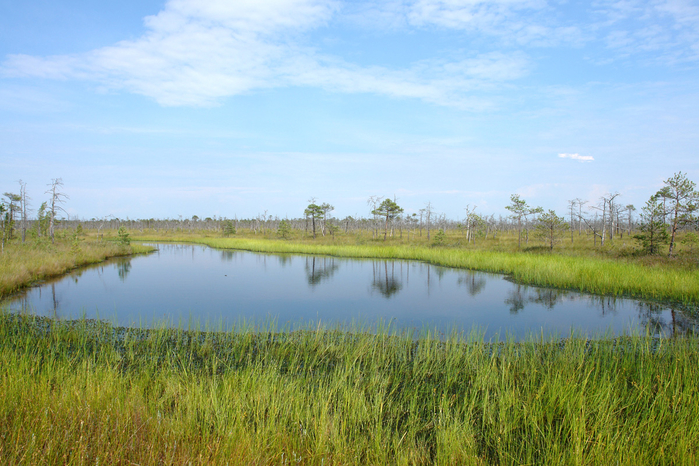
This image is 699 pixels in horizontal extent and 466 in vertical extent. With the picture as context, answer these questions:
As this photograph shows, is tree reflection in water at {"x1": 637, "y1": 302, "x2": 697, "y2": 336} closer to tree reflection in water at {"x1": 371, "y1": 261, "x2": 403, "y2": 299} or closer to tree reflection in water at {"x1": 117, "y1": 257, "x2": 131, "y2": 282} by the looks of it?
tree reflection in water at {"x1": 371, "y1": 261, "x2": 403, "y2": 299}

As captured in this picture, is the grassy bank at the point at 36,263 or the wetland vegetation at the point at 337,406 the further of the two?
the grassy bank at the point at 36,263

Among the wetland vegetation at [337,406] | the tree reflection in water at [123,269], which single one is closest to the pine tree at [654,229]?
the wetland vegetation at [337,406]

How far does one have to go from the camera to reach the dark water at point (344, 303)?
340 inches

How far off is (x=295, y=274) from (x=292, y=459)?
15182mm

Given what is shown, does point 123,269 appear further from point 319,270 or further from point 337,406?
point 337,406

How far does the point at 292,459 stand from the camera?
9.43 feet

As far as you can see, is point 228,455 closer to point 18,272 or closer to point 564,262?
point 18,272

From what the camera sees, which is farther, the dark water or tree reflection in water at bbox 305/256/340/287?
tree reflection in water at bbox 305/256/340/287

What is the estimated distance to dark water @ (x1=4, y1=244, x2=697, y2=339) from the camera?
8.65 metres

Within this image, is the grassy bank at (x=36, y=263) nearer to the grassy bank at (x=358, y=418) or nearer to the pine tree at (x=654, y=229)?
the grassy bank at (x=358, y=418)

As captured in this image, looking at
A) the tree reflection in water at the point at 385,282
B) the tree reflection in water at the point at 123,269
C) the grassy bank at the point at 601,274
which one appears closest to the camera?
the grassy bank at the point at 601,274

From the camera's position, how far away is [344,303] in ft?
37.1

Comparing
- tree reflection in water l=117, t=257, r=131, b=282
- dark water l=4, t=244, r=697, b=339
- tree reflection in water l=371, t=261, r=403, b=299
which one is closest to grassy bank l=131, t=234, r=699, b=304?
dark water l=4, t=244, r=697, b=339

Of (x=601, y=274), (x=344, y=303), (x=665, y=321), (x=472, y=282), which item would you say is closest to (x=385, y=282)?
(x=472, y=282)
